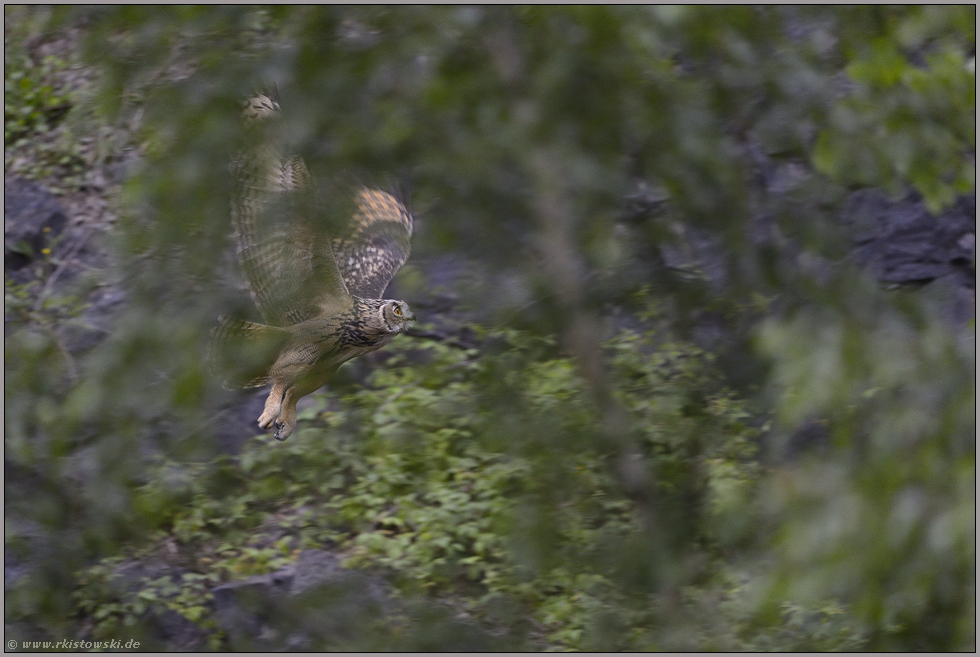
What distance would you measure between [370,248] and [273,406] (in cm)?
54

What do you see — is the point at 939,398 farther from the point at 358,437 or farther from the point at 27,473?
the point at 27,473

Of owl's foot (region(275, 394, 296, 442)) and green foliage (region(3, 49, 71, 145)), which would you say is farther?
green foliage (region(3, 49, 71, 145))

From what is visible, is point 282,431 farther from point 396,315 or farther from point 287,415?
point 396,315

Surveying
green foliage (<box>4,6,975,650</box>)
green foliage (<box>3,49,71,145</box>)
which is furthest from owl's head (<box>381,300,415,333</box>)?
green foliage (<box>3,49,71,145</box>)

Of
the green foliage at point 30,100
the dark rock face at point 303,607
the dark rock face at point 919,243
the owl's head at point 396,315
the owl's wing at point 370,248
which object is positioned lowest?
the dark rock face at point 303,607

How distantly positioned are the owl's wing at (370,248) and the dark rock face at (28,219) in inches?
99.5

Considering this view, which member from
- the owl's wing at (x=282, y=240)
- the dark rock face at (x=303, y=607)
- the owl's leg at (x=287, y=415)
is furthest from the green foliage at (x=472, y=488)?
the owl's leg at (x=287, y=415)

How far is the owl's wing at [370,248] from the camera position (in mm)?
1474

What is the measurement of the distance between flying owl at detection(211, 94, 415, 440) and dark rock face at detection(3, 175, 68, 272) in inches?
105

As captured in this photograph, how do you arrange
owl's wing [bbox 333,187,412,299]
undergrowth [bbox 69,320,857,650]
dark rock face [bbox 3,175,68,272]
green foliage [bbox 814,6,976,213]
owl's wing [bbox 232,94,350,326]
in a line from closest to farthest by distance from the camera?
owl's wing [bbox 232,94,350,326], owl's wing [bbox 333,187,412,299], green foliage [bbox 814,6,976,213], undergrowth [bbox 69,320,857,650], dark rock face [bbox 3,175,68,272]

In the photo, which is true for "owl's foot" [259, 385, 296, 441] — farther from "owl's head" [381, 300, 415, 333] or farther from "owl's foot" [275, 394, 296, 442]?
"owl's head" [381, 300, 415, 333]

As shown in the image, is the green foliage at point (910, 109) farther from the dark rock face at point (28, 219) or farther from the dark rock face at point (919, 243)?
the dark rock face at point (28, 219)

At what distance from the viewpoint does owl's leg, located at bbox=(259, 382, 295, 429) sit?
1.01m

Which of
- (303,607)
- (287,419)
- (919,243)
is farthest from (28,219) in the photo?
(919,243)
